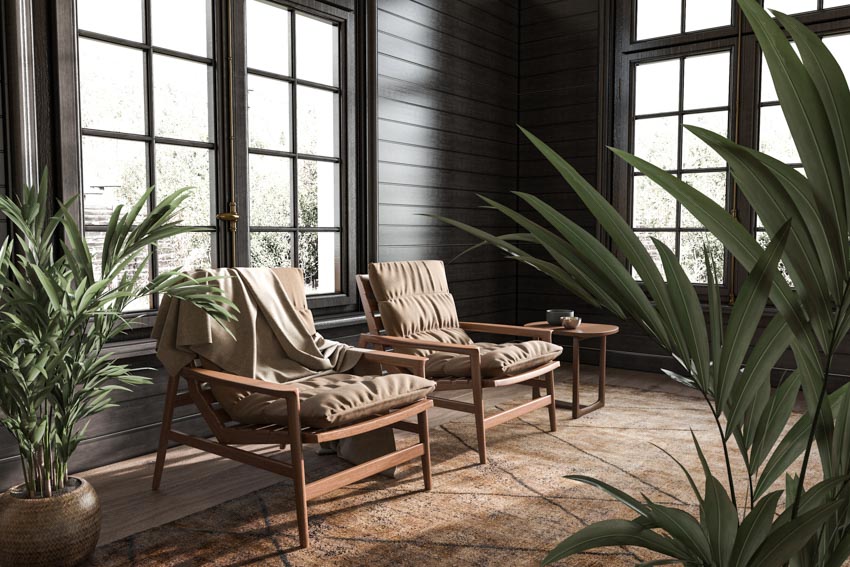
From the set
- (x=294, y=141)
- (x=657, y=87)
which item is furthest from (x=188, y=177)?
(x=657, y=87)

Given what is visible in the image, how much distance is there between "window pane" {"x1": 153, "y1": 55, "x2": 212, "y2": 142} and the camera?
3.26 meters

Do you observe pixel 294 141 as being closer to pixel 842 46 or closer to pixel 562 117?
pixel 562 117

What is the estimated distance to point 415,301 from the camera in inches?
143

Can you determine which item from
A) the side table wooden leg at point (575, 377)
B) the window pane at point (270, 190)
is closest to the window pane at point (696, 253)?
the side table wooden leg at point (575, 377)

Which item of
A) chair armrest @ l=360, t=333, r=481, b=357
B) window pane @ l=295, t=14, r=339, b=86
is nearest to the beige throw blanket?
chair armrest @ l=360, t=333, r=481, b=357

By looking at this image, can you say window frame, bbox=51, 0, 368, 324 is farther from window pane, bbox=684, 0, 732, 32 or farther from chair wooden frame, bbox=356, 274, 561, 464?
window pane, bbox=684, 0, 732, 32

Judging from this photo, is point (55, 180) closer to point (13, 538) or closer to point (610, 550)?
point (13, 538)

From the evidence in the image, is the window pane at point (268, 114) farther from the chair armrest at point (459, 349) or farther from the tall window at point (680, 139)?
the tall window at point (680, 139)

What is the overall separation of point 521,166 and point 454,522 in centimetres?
374

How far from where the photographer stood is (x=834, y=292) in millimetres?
815

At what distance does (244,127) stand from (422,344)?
143 cm

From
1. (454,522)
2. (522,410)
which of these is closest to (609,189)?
(522,410)

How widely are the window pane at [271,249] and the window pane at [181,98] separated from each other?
1.92ft

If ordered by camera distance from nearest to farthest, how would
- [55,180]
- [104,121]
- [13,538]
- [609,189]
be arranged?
[13,538], [55,180], [104,121], [609,189]
